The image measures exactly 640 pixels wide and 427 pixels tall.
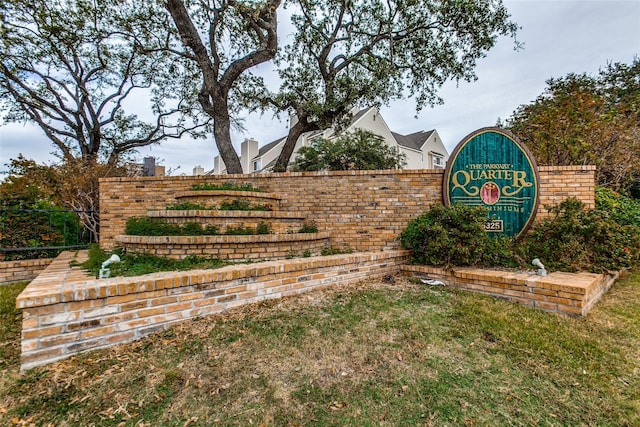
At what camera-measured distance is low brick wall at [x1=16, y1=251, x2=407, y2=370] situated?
218 centimetres

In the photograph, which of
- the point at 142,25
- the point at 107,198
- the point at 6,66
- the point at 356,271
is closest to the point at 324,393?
the point at 356,271

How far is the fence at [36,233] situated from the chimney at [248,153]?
16.6m

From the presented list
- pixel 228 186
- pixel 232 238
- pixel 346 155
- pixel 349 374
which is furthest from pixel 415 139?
pixel 349 374

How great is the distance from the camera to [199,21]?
7902mm

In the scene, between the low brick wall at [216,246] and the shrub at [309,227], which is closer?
the low brick wall at [216,246]

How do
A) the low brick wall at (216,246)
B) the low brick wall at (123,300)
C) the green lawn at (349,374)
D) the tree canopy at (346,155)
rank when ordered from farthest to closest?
the tree canopy at (346,155) → the low brick wall at (216,246) → the low brick wall at (123,300) → the green lawn at (349,374)

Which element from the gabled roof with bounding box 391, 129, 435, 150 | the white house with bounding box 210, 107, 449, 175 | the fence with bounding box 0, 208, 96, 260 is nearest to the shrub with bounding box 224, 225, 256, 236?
the fence with bounding box 0, 208, 96, 260

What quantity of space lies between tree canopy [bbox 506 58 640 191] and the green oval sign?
2.73 m

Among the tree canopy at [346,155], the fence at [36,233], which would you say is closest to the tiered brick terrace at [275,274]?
the fence at [36,233]

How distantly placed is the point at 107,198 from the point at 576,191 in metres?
8.85

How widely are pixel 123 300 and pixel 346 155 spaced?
27.5 ft

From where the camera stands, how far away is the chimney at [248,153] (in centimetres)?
2200

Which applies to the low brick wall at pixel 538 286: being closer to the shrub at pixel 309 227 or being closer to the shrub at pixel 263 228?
the shrub at pixel 309 227

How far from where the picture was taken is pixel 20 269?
489 cm
